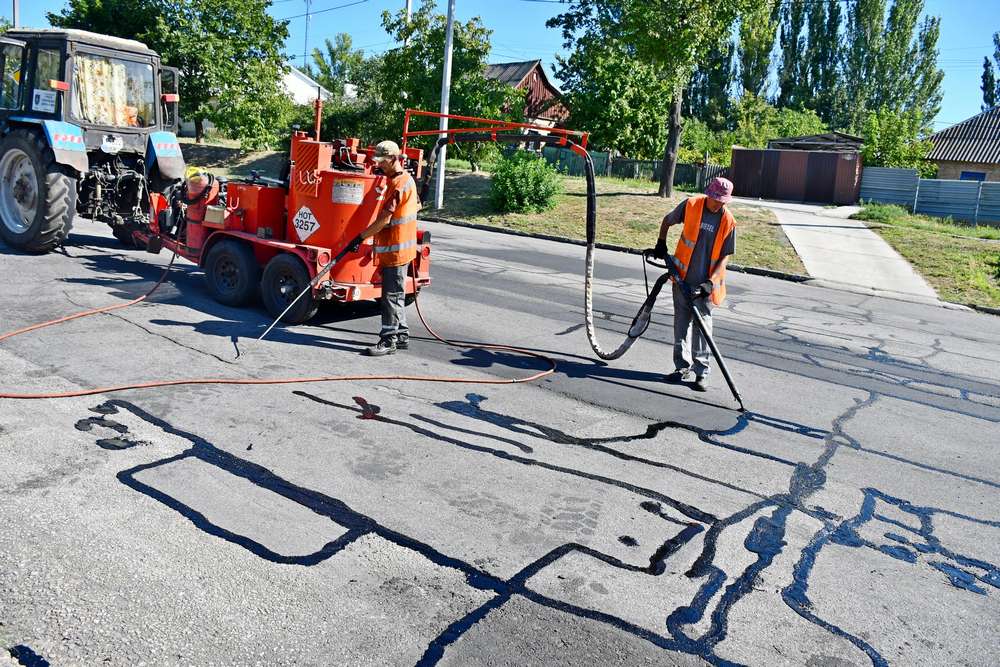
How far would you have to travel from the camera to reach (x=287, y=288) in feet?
26.6

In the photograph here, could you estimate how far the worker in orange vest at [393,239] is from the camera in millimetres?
7453

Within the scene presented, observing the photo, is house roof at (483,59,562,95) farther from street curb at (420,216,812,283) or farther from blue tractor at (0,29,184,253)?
blue tractor at (0,29,184,253)

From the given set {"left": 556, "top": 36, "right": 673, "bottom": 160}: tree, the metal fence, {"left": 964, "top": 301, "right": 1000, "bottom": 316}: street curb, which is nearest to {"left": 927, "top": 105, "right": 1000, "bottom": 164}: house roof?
the metal fence

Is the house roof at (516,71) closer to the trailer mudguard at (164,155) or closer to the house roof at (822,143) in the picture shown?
the house roof at (822,143)

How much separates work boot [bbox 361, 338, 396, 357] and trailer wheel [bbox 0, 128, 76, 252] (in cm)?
500

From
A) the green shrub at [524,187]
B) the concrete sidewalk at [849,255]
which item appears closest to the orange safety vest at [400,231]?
the concrete sidewalk at [849,255]

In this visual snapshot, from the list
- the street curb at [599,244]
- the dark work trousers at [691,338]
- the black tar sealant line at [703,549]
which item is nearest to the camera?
the black tar sealant line at [703,549]

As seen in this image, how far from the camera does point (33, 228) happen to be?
10211mm

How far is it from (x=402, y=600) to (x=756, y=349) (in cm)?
634

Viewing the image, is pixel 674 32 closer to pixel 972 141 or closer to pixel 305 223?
pixel 305 223

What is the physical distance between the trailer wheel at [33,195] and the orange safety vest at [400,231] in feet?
15.9

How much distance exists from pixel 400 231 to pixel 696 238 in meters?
2.62

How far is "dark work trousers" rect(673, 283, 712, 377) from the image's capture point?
23.7 ft

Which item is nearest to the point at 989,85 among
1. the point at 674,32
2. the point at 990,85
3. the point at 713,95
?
the point at 990,85
